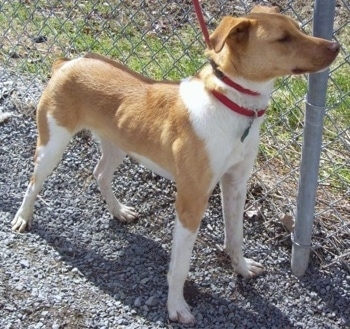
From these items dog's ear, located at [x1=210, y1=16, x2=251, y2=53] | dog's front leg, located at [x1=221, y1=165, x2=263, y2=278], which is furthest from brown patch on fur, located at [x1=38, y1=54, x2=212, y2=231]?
dog's ear, located at [x1=210, y1=16, x2=251, y2=53]

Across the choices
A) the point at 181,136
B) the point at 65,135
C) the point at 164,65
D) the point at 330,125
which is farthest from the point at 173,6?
the point at 181,136

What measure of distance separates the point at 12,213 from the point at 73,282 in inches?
29.0

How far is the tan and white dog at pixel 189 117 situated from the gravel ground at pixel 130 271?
111 mm

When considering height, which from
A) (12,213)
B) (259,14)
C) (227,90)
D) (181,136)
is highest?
(259,14)

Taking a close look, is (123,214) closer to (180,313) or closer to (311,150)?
(180,313)

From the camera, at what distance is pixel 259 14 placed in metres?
2.91

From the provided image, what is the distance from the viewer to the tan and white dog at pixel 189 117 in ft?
9.33

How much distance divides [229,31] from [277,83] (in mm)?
1761

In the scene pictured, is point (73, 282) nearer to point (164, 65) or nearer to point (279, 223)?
point (279, 223)

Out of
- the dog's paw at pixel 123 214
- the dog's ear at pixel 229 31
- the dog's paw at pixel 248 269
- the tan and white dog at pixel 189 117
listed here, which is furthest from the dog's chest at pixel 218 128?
the dog's paw at pixel 123 214

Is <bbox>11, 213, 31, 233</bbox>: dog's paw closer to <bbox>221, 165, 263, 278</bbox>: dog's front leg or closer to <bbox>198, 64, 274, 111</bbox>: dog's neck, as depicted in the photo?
<bbox>221, 165, 263, 278</bbox>: dog's front leg

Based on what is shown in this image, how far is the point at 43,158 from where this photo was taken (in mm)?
3699

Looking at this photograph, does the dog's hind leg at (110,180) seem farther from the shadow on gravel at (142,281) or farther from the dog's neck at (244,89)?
the dog's neck at (244,89)

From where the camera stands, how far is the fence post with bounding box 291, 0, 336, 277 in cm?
282
